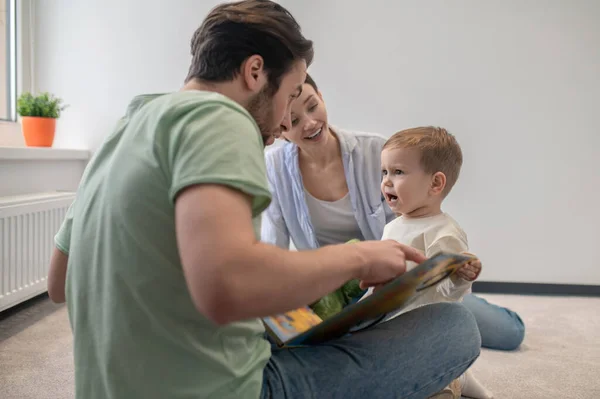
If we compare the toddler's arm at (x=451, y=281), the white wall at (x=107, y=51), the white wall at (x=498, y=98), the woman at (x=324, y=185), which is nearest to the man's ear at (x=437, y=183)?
the toddler's arm at (x=451, y=281)

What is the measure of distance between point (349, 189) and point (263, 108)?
3.18 feet

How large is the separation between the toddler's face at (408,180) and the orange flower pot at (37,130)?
1.99 m

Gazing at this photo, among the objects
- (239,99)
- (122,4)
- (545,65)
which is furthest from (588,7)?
(239,99)

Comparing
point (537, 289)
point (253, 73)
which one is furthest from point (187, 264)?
point (537, 289)

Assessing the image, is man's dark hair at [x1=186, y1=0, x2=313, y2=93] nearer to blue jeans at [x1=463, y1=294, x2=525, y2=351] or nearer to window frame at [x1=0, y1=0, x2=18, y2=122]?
blue jeans at [x1=463, y1=294, x2=525, y2=351]

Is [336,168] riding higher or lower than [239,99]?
lower

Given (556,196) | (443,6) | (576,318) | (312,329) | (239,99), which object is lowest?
(576,318)

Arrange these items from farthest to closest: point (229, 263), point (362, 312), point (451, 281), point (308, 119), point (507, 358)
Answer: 1. point (507, 358)
2. point (308, 119)
3. point (451, 281)
4. point (362, 312)
5. point (229, 263)

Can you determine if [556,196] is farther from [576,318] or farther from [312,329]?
[312,329]

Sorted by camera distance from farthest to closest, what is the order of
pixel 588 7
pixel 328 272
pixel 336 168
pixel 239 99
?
1. pixel 588 7
2. pixel 336 168
3. pixel 239 99
4. pixel 328 272

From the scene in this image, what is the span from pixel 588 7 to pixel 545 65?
1.16 ft

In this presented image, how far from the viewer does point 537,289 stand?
3.03 meters

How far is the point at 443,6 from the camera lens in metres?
2.96

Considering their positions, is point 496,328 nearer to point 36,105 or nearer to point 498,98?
point 498,98
